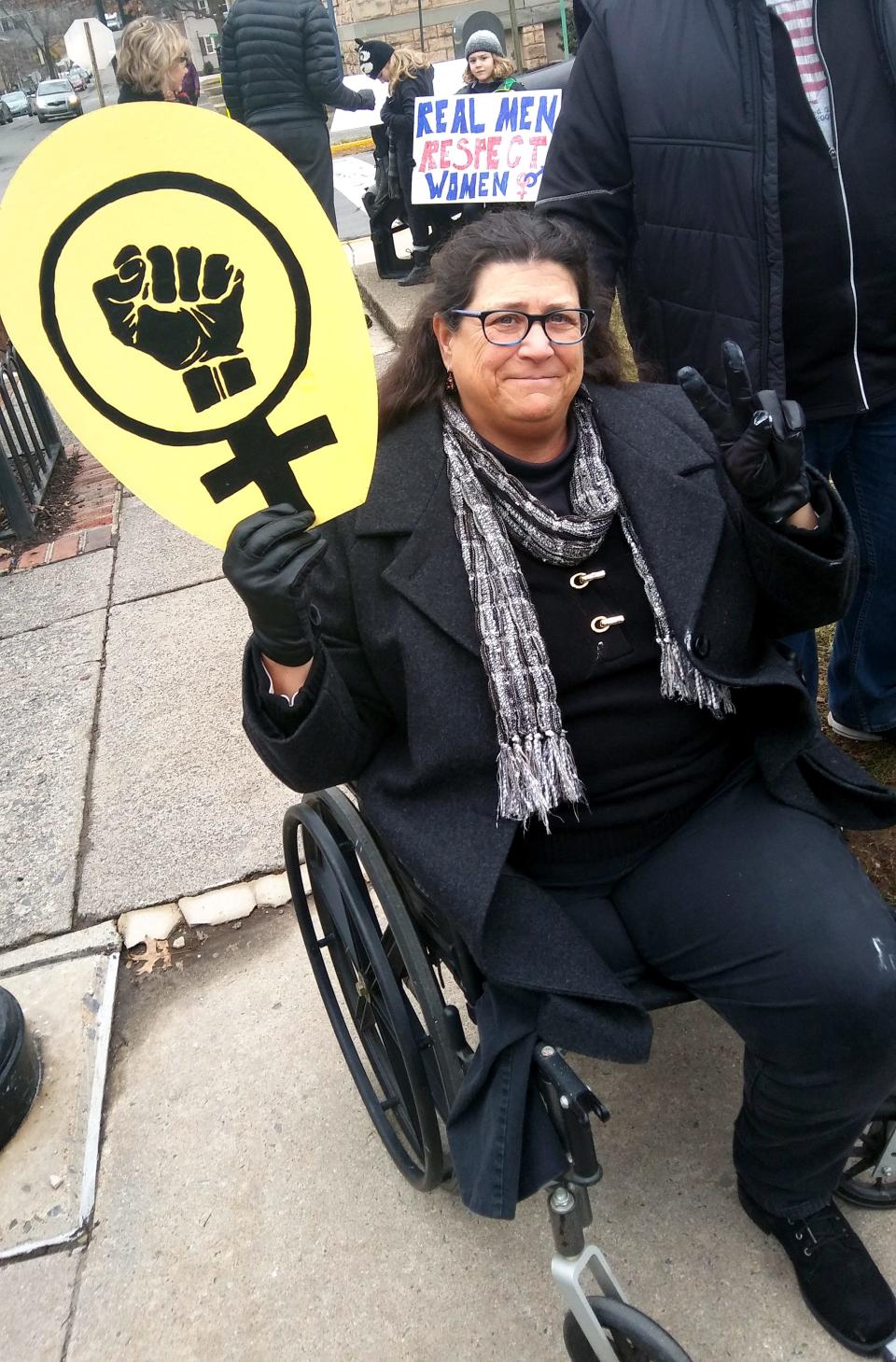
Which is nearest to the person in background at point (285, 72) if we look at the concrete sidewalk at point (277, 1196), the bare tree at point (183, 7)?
the concrete sidewalk at point (277, 1196)

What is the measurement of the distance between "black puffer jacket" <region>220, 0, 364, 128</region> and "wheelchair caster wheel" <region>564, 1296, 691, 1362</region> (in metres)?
6.51

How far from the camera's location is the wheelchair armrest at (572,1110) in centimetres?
148

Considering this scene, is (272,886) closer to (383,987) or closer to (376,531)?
(383,987)

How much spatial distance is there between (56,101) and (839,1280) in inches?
1716

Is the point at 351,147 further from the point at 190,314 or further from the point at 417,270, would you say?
the point at 190,314

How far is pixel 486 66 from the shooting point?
741 centimetres

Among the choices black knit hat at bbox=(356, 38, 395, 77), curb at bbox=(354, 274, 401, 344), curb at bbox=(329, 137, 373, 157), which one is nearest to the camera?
curb at bbox=(354, 274, 401, 344)

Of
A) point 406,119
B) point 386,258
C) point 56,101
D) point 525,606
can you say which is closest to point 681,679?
point 525,606

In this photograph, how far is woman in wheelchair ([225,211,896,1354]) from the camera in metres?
1.64

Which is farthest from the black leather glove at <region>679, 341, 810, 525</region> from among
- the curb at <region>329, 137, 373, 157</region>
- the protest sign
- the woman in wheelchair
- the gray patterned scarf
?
the curb at <region>329, 137, 373, 157</region>

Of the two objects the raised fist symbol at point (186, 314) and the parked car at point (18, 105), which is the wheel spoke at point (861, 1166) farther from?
the parked car at point (18, 105)

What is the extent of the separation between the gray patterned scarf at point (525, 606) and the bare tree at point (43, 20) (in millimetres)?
59259

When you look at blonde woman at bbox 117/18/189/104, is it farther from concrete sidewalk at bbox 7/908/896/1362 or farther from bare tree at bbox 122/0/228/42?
bare tree at bbox 122/0/228/42

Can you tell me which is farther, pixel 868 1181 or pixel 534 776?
pixel 868 1181
